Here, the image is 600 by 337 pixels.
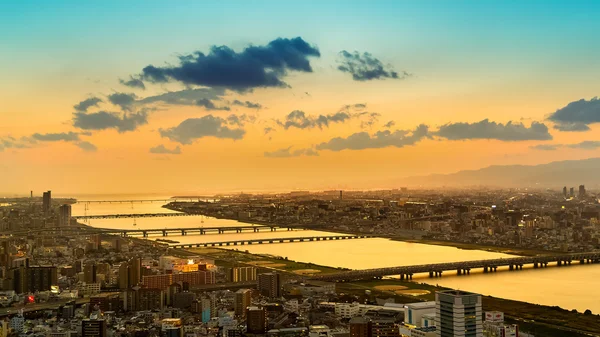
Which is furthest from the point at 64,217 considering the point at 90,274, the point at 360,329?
the point at 360,329

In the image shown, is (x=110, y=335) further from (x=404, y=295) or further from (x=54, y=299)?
(x=404, y=295)

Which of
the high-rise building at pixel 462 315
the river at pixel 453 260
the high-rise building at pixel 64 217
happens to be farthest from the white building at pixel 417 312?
the high-rise building at pixel 64 217

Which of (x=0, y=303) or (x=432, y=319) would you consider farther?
(x=0, y=303)

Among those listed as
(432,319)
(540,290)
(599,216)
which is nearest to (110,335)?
(432,319)

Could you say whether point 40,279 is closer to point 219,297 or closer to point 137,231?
point 219,297

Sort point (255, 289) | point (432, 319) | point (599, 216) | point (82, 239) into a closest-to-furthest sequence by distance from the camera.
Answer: point (432, 319) < point (255, 289) < point (82, 239) < point (599, 216)

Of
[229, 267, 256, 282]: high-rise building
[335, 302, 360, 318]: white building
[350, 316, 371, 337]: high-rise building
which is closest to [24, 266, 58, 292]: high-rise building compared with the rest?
[229, 267, 256, 282]: high-rise building
